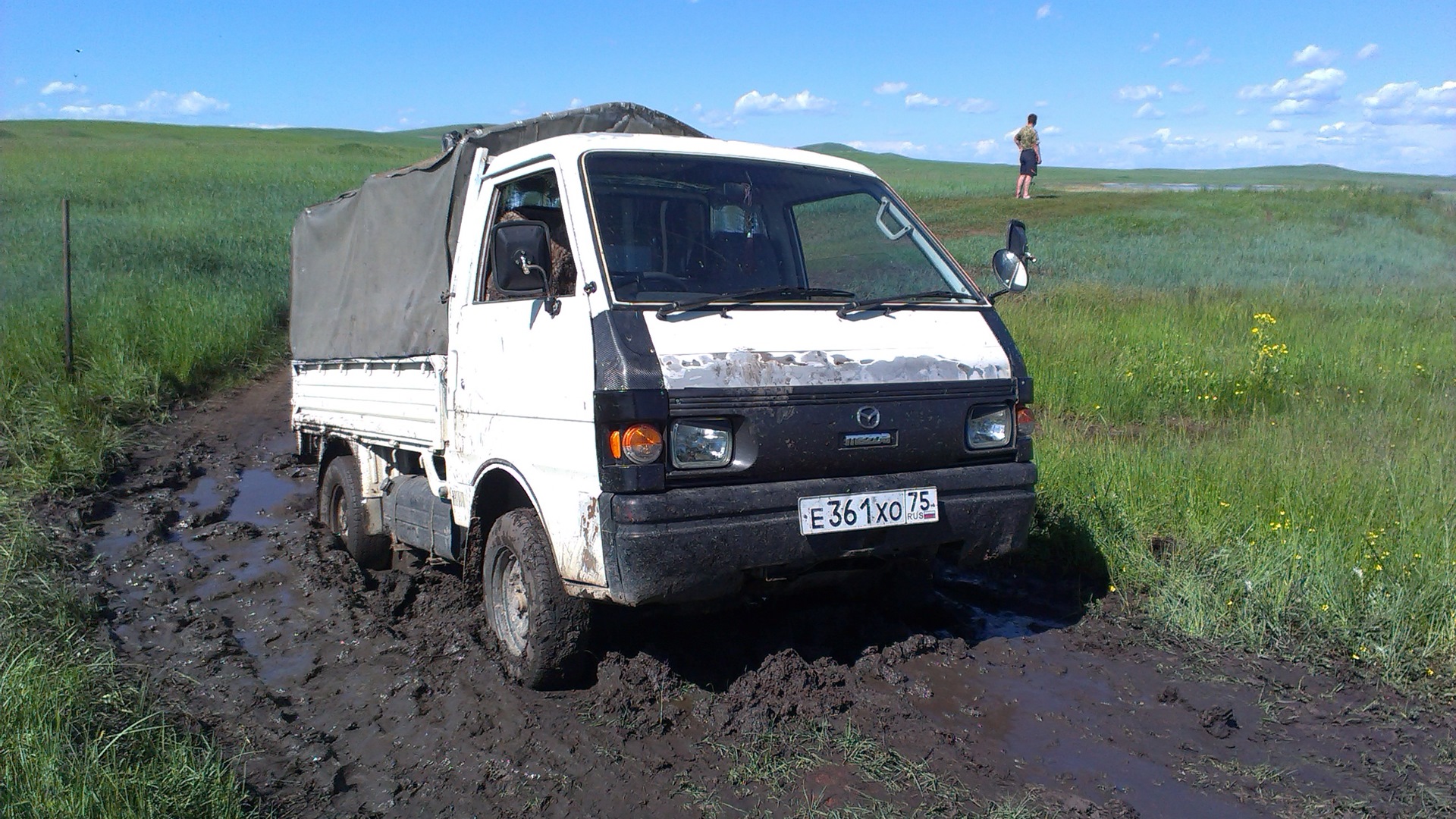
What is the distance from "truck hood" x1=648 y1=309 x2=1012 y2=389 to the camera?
3.74m

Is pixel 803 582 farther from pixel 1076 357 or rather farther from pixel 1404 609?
pixel 1076 357

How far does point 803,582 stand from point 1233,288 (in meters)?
12.0

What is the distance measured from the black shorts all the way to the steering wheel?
76.4ft

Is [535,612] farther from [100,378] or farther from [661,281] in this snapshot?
[100,378]

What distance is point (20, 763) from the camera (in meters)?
3.22

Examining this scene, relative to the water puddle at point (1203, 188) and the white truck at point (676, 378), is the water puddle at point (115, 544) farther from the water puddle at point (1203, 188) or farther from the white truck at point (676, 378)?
the water puddle at point (1203, 188)

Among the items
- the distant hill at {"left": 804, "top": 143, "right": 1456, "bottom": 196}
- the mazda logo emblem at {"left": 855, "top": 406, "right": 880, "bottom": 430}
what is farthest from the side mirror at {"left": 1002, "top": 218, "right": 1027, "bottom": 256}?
the distant hill at {"left": 804, "top": 143, "right": 1456, "bottom": 196}

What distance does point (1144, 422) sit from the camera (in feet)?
28.6

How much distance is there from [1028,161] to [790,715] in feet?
81.9

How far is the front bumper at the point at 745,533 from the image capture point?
11.8 feet

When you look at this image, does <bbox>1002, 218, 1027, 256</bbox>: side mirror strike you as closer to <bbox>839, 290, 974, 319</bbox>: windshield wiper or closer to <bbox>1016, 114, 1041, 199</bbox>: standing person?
<bbox>839, 290, 974, 319</bbox>: windshield wiper

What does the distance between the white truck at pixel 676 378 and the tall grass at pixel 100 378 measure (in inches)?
58.0

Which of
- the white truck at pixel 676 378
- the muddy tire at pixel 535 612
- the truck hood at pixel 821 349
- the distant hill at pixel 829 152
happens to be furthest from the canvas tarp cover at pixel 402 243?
the distant hill at pixel 829 152

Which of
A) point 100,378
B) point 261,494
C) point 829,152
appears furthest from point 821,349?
point 829,152
